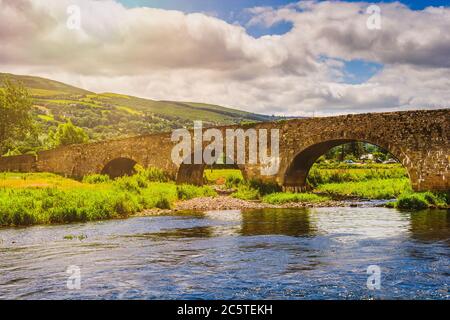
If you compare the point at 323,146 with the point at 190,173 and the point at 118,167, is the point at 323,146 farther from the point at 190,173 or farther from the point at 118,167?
the point at 118,167

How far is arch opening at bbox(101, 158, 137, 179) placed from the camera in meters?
50.2

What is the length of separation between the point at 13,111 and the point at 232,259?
2475 inches

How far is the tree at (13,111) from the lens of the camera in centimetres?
6831

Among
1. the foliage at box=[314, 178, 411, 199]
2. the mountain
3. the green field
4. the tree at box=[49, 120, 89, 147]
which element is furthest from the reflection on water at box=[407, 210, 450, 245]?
the mountain

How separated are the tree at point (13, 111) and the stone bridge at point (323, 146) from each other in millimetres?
23258

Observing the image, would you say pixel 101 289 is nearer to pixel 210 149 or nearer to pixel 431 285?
pixel 431 285

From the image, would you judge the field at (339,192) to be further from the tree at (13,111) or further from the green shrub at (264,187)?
the tree at (13,111)

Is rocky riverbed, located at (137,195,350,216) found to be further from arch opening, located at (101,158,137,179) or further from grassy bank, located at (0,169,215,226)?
arch opening, located at (101,158,137,179)

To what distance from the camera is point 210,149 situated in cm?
3997

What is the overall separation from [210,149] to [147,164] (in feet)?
22.3

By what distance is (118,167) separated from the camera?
2056 inches

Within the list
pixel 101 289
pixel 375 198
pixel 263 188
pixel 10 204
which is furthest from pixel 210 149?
pixel 101 289

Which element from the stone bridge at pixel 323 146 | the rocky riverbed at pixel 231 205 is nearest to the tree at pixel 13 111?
the stone bridge at pixel 323 146
